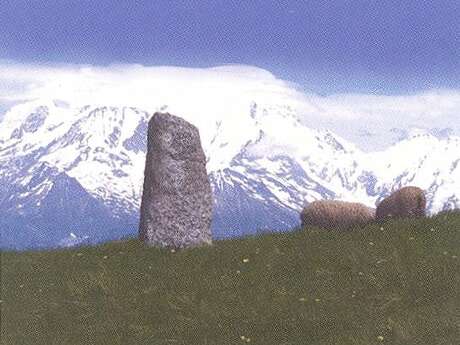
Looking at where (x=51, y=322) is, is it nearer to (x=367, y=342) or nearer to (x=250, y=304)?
(x=250, y=304)

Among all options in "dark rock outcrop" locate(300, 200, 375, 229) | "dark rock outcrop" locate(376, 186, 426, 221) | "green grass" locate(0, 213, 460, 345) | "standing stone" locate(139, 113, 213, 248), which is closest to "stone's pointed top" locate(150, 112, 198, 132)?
"standing stone" locate(139, 113, 213, 248)

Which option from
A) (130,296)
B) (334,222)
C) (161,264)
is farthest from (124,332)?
(334,222)

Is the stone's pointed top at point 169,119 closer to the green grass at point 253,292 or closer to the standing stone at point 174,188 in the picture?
the standing stone at point 174,188

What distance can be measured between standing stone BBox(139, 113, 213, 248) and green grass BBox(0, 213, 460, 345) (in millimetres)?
1006

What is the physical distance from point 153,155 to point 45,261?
13.6 feet

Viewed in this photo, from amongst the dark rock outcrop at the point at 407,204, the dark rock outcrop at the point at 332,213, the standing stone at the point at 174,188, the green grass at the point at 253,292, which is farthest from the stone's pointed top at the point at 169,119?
the dark rock outcrop at the point at 332,213

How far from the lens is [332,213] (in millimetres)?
27891

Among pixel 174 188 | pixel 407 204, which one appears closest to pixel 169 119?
pixel 174 188

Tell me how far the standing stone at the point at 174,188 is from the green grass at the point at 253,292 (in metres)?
1.01

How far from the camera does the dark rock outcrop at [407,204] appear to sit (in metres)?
24.4

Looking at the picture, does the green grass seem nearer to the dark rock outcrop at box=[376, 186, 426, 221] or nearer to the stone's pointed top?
the stone's pointed top

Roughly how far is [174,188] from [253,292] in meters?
5.80

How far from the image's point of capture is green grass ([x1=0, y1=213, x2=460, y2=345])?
528 inches

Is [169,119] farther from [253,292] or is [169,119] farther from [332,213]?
[332,213]
